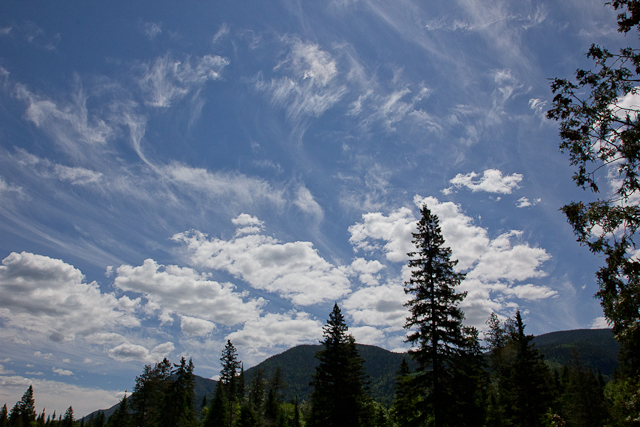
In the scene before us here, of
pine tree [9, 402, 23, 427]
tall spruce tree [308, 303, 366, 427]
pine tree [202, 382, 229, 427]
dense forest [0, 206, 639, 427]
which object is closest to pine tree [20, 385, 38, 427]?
pine tree [9, 402, 23, 427]

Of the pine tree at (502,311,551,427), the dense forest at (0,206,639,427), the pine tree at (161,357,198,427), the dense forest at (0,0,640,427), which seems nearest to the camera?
the dense forest at (0,0,640,427)

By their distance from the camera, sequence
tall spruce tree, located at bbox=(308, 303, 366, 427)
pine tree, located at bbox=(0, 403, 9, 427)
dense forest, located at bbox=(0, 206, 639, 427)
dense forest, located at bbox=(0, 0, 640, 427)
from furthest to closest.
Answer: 1. pine tree, located at bbox=(0, 403, 9, 427)
2. tall spruce tree, located at bbox=(308, 303, 366, 427)
3. dense forest, located at bbox=(0, 206, 639, 427)
4. dense forest, located at bbox=(0, 0, 640, 427)

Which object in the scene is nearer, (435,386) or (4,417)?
(435,386)

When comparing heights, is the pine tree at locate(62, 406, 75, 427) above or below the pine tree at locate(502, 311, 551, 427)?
below

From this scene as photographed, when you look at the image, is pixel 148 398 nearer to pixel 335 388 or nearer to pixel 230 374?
pixel 230 374

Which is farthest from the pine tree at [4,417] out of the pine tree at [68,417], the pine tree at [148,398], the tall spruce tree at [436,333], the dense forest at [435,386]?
the tall spruce tree at [436,333]

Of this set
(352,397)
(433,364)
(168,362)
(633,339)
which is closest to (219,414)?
(168,362)

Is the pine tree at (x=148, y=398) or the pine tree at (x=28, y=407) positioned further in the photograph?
the pine tree at (x=28, y=407)

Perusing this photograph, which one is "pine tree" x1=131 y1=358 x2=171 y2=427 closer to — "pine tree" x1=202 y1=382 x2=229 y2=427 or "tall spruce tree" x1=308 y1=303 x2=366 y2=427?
"pine tree" x1=202 y1=382 x2=229 y2=427

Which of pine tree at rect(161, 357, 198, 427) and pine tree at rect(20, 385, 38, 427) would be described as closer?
pine tree at rect(161, 357, 198, 427)

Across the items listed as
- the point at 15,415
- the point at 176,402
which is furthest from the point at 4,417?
the point at 176,402

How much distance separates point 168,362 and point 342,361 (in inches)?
1607

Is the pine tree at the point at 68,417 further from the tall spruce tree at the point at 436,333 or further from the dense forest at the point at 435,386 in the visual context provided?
the tall spruce tree at the point at 436,333

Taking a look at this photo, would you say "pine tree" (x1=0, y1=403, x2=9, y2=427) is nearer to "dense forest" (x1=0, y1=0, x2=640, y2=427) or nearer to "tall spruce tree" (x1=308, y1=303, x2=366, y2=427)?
"dense forest" (x1=0, y1=0, x2=640, y2=427)
